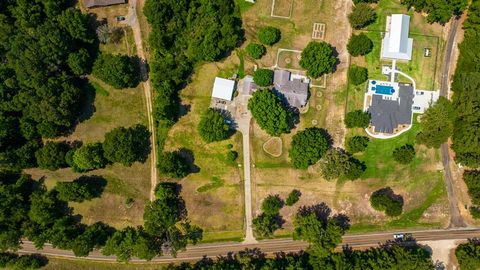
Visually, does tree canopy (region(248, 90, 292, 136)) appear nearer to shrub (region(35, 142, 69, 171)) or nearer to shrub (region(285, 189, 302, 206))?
shrub (region(285, 189, 302, 206))

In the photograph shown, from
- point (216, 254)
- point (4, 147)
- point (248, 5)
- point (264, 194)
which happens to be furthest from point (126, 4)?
point (216, 254)

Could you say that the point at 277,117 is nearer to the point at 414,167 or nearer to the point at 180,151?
the point at 180,151

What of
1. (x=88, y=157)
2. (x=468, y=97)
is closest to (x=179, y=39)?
(x=88, y=157)

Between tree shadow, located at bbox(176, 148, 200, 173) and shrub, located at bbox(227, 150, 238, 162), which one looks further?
tree shadow, located at bbox(176, 148, 200, 173)

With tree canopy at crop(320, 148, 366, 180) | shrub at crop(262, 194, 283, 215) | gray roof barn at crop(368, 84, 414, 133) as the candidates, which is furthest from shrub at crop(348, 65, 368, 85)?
shrub at crop(262, 194, 283, 215)

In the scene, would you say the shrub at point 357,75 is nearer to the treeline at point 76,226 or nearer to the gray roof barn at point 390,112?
the gray roof barn at point 390,112

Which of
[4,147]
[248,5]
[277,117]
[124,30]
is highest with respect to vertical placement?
[248,5]
